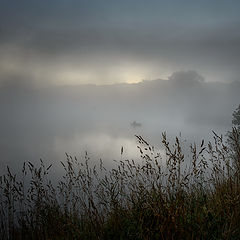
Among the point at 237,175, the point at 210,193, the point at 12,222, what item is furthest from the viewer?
the point at 12,222

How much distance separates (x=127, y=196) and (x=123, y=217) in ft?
1.17

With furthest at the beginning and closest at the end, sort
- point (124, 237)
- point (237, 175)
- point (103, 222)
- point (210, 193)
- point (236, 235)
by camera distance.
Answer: point (210, 193)
point (237, 175)
point (103, 222)
point (124, 237)
point (236, 235)

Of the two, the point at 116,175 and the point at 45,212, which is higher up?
the point at 116,175

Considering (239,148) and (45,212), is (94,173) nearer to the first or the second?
(45,212)

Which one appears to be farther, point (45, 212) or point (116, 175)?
point (45, 212)

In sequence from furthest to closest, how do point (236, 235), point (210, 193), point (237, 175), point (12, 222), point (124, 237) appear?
point (12, 222)
point (210, 193)
point (237, 175)
point (124, 237)
point (236, 235)

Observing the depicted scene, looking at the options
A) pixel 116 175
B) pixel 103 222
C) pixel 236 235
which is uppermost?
pixel 116 175

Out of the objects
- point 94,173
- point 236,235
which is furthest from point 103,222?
point 236,235

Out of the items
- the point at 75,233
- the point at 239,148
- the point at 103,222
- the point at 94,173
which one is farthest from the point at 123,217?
the point at 239,148

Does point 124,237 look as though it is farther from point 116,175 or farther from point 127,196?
point 116,175

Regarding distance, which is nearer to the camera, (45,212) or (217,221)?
(217,221)

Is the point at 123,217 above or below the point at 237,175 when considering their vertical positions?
below

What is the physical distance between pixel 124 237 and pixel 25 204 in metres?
2.75

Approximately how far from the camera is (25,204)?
22.2ft
